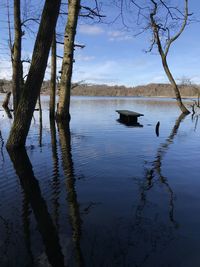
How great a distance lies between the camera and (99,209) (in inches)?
235

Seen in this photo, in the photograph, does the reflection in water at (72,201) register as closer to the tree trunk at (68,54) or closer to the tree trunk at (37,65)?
the tree trunk at (37,65)

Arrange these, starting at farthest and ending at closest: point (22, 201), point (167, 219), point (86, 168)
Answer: point (86, 168) < point (22, 201) < point (167, 219)

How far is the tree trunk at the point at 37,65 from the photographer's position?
33.1ft

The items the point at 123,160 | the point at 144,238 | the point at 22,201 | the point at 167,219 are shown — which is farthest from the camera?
the point at 123,160

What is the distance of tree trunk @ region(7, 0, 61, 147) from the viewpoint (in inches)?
397

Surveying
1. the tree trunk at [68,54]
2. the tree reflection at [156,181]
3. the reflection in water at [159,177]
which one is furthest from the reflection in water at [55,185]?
the tree trunk at [68,54]

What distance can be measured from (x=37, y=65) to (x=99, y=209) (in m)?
6.21

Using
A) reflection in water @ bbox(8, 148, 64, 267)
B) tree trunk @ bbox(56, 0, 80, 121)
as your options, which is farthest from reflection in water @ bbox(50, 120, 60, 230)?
tree trunk @ bbox(56, 0, 80, 121)

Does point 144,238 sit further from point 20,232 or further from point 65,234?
point 20,232

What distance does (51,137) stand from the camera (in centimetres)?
1584

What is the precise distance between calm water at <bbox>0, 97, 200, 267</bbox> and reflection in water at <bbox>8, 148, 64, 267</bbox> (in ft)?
0.05

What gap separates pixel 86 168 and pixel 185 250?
16.8 ft

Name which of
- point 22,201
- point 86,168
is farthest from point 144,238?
point 86,168

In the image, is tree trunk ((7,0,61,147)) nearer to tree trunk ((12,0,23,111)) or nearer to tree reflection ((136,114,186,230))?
tree reflection ((136,114,186,230))
